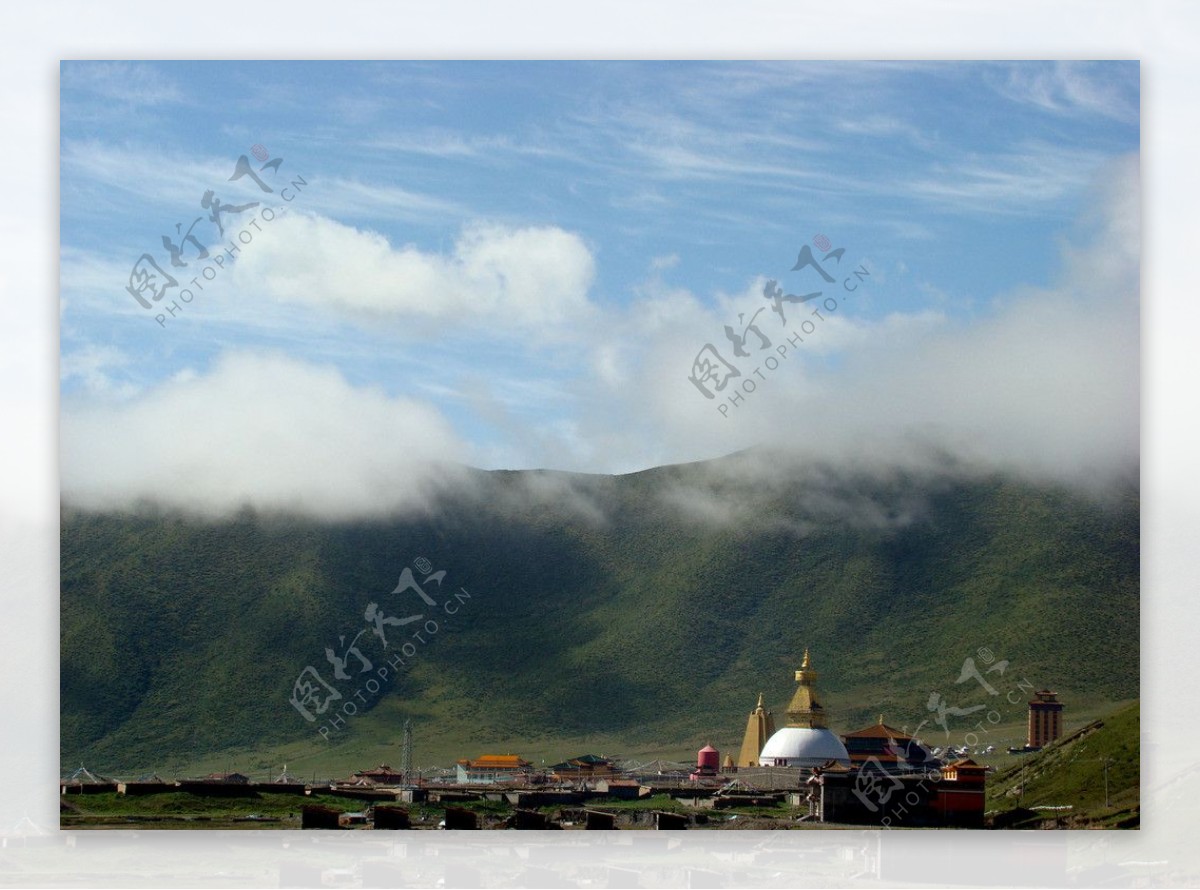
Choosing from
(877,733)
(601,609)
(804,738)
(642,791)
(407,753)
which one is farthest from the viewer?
(601,609)

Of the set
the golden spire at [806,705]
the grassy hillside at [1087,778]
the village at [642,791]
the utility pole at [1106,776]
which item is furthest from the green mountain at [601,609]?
the utility pole at [1106,776]

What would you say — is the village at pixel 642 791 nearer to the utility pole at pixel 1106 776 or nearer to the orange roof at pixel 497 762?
the orange roof at pixel 497 762

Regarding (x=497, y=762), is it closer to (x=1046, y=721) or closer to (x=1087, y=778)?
(x=1046, y=721)

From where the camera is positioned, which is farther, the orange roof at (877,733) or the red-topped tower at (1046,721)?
the orange roof at (877,733)

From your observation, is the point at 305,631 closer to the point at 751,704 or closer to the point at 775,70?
the point at 751,704

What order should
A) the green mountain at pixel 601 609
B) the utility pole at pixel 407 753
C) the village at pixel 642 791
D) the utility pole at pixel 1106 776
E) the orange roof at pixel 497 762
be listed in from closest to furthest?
the utility pole at pixel 1106 776, the village at pixel 642 791, the green mountain at pixel 601 609, the utility pole at pixel 407 753, the orange roof at pixel 497 762

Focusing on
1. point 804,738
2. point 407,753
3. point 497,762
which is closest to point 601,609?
point 804,738
